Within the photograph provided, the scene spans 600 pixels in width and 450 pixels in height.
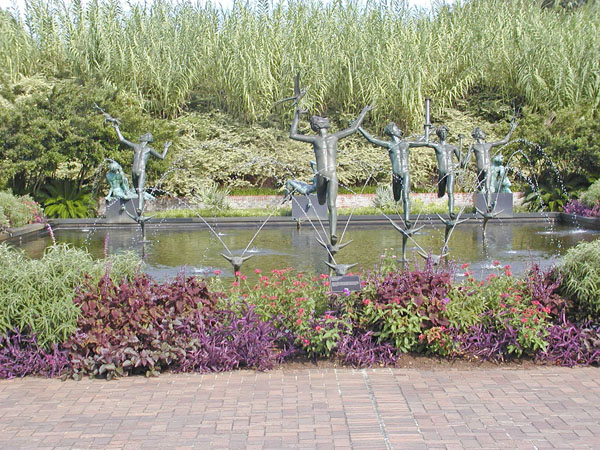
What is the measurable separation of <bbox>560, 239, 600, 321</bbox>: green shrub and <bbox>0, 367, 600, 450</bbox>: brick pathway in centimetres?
53

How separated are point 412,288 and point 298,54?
18.4m

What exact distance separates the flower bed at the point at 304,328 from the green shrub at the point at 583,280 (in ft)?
0.05

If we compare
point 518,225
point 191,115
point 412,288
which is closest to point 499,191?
point 518,225

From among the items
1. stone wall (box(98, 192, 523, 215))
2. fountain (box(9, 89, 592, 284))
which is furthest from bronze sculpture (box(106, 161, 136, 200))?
stone wall (box(98, 192, 523, 215))

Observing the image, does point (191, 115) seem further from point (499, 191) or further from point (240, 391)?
point (240, 391)

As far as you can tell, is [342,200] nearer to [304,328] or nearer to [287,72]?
[287,72]

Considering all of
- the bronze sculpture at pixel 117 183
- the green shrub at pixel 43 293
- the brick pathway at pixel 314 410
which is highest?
the bronze sculpture at pixel 117 183

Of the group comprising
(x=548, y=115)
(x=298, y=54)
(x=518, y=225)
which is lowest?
(x=518, y=225)

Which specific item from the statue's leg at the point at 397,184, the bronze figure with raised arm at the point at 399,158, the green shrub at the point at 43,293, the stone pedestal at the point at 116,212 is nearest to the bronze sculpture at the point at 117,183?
the stone pedestal at the point at 116,212

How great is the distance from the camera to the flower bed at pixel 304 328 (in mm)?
4969

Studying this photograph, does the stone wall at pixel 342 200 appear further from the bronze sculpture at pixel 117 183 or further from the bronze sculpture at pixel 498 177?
the bronze sculpture at pixel 117 183

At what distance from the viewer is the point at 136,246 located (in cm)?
1236

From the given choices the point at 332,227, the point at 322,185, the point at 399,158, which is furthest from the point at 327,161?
the point at 399,158

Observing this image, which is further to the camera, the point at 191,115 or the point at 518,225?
the point at 191,115
